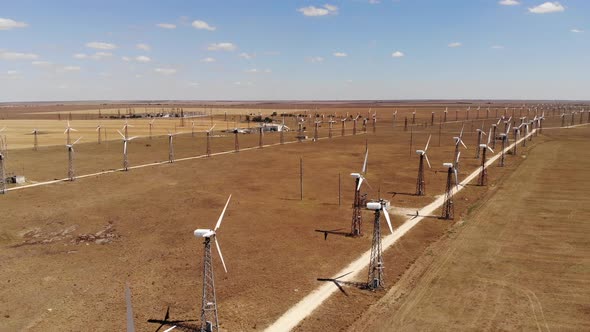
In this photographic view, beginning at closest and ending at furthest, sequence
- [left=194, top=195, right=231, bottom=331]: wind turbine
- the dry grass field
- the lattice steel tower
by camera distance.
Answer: [left=194, top=195, right=231, bottom=331]: wind turbine < the lattice steel tower < the dry grass field

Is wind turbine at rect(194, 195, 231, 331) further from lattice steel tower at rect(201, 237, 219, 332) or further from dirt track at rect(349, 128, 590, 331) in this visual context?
dirt track at rect(349, 128, 590, 331)

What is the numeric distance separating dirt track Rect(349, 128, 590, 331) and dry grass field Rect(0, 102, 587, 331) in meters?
2.16

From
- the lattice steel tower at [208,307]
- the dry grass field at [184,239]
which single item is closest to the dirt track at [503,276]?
the dry grass field at [184,239]

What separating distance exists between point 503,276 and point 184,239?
3249 centimetres

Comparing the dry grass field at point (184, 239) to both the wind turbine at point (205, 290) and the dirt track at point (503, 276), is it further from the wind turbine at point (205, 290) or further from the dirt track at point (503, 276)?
the dirt track at point (503, 276)

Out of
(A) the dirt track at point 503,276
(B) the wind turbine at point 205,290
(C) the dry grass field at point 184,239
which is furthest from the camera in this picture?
(C) the dry grass field at point 184,239

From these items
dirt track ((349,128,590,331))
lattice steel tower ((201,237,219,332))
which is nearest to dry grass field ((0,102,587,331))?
lattice steel tower ((201,237,219,332))

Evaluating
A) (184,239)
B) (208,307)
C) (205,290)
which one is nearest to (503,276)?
(208,307)

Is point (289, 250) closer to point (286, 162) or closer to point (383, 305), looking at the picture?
point (383, 305)

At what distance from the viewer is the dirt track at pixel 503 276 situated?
29844mm

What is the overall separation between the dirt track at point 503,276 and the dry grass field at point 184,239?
84.9 inches

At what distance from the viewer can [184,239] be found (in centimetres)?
4656

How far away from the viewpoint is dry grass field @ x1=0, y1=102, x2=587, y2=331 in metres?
31.7

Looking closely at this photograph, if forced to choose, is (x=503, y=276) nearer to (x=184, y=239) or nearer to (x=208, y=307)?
(x=208, y=307)
